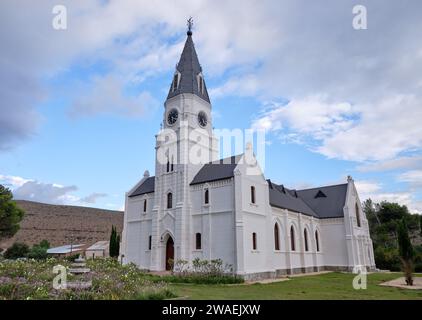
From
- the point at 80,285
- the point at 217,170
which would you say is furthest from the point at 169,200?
the point at 80,285

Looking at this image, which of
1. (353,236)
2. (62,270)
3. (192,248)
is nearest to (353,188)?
(353,236)

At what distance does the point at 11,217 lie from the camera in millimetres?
41562

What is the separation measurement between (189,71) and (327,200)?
1018 inches

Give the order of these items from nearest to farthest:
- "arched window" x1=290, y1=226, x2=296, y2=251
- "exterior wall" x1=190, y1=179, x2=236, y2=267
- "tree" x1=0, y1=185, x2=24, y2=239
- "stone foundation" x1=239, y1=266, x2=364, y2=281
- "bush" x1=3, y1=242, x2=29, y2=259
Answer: "stone foundation" x1=239, y1=266, x2=364, y2=281, "exterior wall" x1=190, y1=179, x2=236, y2=267, "arched window" x1=290, y1=226, x2=296, y2=251, "tree" x1=0, y1=185, x2=24, y2=239, "bush" x1=3, y1=242, x2=29, y2=259

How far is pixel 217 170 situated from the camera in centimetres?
2842

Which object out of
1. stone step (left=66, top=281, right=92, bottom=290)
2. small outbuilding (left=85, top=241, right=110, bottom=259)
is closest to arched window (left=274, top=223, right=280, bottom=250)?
stone step (left=66, top=281, right=92, bottom=290)

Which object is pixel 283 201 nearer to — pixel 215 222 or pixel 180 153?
pixel 215 222

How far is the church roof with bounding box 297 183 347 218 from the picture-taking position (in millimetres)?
40375

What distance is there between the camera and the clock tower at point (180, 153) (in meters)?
28.3

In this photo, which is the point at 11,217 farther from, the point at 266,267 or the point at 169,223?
the point at 266,267

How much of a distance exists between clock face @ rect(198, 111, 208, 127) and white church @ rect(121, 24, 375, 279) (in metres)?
0.16

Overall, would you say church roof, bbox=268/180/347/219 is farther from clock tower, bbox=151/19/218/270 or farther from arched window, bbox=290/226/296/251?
clock tower, bbox=151/19/218/270

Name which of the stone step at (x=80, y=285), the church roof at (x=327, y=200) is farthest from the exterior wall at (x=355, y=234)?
the stone step at (x=80, y=285)

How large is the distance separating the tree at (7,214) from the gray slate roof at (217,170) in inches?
1112
